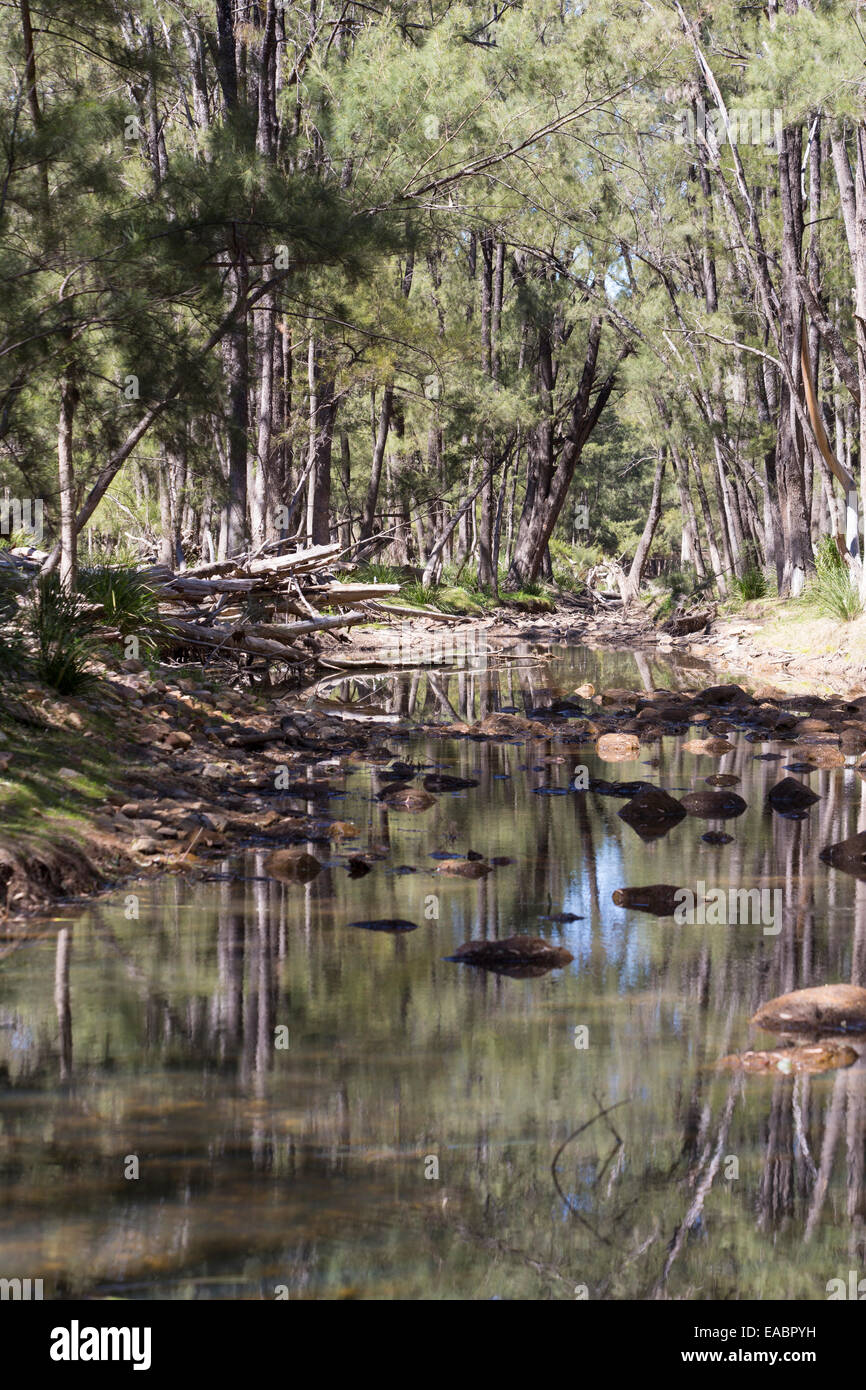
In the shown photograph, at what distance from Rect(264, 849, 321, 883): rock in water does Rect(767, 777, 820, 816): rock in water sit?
3.67 m

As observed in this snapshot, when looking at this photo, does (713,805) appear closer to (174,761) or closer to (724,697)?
(174,761)

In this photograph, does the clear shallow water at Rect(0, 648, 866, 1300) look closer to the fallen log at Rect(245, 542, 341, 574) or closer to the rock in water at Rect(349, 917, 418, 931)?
the rock in water at Rect(349, 917, 418, 931)

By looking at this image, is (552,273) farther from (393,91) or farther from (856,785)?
(856,785)

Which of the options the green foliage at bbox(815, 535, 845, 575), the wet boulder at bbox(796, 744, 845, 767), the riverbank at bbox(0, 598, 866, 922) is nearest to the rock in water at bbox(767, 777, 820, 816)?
the wet boulder at bbox(796, 744, 845, 767)

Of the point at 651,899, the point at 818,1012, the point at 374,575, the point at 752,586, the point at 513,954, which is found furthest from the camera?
the point at 374,575

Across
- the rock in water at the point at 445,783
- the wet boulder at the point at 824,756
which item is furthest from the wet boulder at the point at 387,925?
the wet boulder at the point at 824,756

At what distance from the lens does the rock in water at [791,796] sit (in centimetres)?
908

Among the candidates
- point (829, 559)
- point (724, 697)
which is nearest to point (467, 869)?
point (724, 697)

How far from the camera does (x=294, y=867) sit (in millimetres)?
6863

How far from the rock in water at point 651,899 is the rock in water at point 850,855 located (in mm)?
1250

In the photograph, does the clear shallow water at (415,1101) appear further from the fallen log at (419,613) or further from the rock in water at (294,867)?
the fallen log at (419,613)

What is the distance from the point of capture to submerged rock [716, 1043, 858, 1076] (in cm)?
433

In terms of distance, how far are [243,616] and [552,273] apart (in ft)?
66.7

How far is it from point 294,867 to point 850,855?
10.2ft
